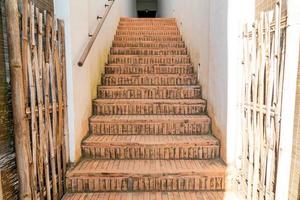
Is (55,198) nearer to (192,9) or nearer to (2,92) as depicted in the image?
(2,92)

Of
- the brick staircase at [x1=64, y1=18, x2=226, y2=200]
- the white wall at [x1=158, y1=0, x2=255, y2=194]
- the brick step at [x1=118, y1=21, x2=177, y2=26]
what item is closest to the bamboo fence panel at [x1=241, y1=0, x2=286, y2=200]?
the white wall at [x1=158, y1=0, x2=255, y2=194]

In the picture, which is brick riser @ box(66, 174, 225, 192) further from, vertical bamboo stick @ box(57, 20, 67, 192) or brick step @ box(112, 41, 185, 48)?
brick step @ box(112, 41, 185, 48)

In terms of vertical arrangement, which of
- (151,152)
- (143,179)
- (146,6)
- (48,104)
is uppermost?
(146,6)

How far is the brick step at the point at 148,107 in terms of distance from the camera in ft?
9.16

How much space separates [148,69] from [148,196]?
1.92m

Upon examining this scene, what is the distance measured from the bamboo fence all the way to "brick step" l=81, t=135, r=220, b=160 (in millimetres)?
306

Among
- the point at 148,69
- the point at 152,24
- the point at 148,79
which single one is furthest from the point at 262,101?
the point at 152,24

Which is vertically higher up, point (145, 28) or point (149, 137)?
point (145, 28)

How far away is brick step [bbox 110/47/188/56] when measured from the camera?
3814mm

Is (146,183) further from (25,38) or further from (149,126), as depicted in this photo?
(25,38)

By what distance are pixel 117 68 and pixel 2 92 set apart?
2167mm

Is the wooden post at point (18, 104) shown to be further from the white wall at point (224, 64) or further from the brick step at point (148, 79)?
the brick step at point (148, 79)

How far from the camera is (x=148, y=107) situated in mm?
2809

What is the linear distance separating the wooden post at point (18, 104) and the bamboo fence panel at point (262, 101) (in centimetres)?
143
